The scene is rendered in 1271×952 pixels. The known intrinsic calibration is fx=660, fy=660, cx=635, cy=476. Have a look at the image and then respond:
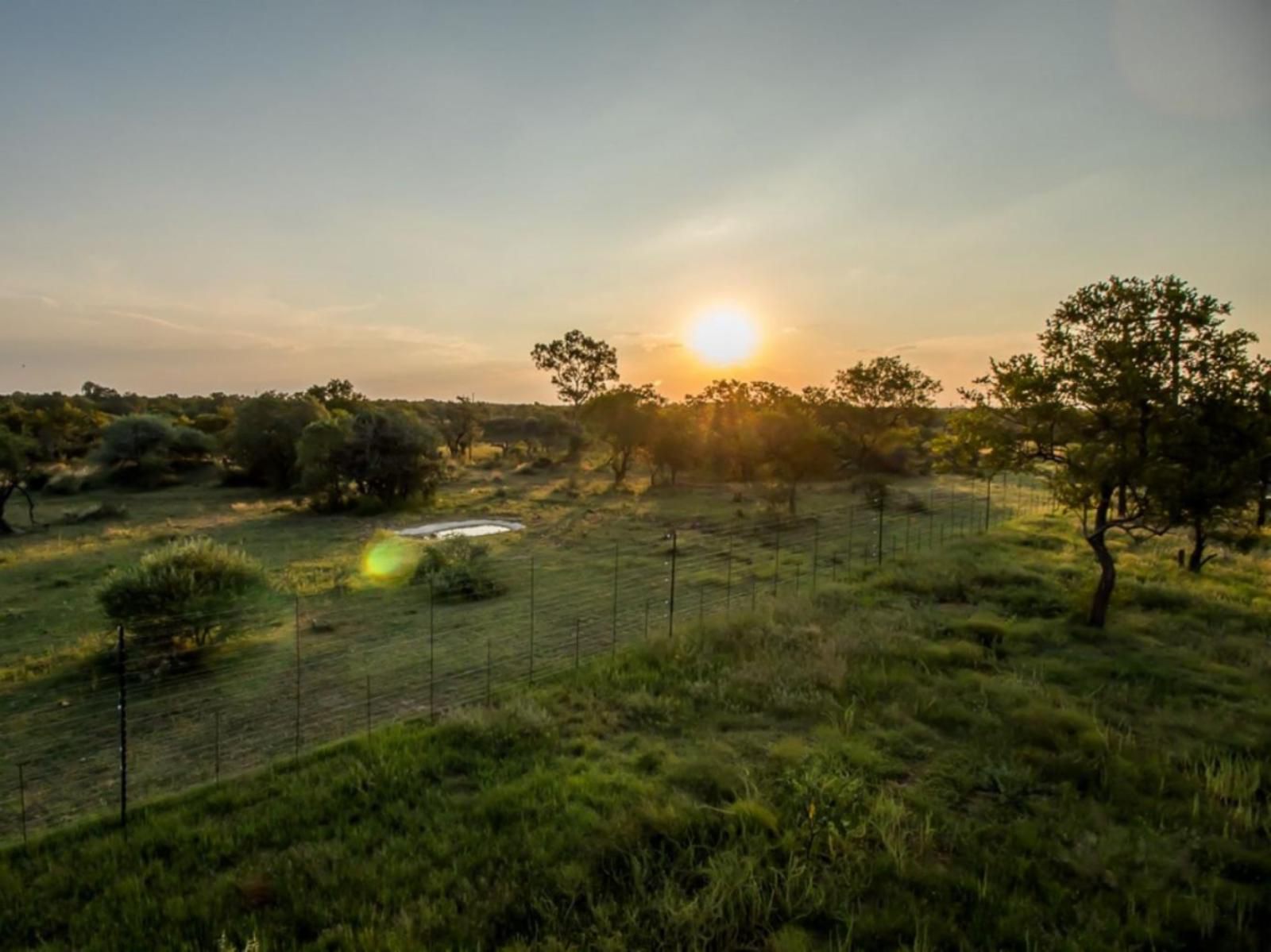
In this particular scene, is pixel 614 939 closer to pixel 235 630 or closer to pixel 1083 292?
pixel 235 630

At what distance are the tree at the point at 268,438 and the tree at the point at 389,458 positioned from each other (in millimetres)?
7406

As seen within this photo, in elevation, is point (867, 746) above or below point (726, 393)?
below

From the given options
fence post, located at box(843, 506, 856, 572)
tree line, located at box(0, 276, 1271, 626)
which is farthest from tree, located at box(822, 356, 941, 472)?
fence post, located at box(843, 506, 856, 572)

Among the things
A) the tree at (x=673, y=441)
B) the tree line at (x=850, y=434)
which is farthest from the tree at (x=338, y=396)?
the tree at (x=673, y=441)

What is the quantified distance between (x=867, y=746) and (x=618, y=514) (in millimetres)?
21719

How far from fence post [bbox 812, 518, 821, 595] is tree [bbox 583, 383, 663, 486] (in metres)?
14.9

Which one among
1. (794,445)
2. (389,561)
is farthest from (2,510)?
(794,445)

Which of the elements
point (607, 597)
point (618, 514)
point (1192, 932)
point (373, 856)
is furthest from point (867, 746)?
point (618, 514)

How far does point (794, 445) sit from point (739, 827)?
2896cm

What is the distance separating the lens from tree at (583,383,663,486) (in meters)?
40.7

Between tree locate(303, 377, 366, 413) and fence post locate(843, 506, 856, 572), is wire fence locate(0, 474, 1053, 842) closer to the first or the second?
fence post locate(843, 506, 856, 572)

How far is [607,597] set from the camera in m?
17.1

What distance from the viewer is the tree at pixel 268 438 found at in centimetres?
3900

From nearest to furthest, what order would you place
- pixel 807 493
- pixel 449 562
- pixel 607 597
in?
1. pixel 607 597
2. pixel 449 562
3. pixel 807 493
